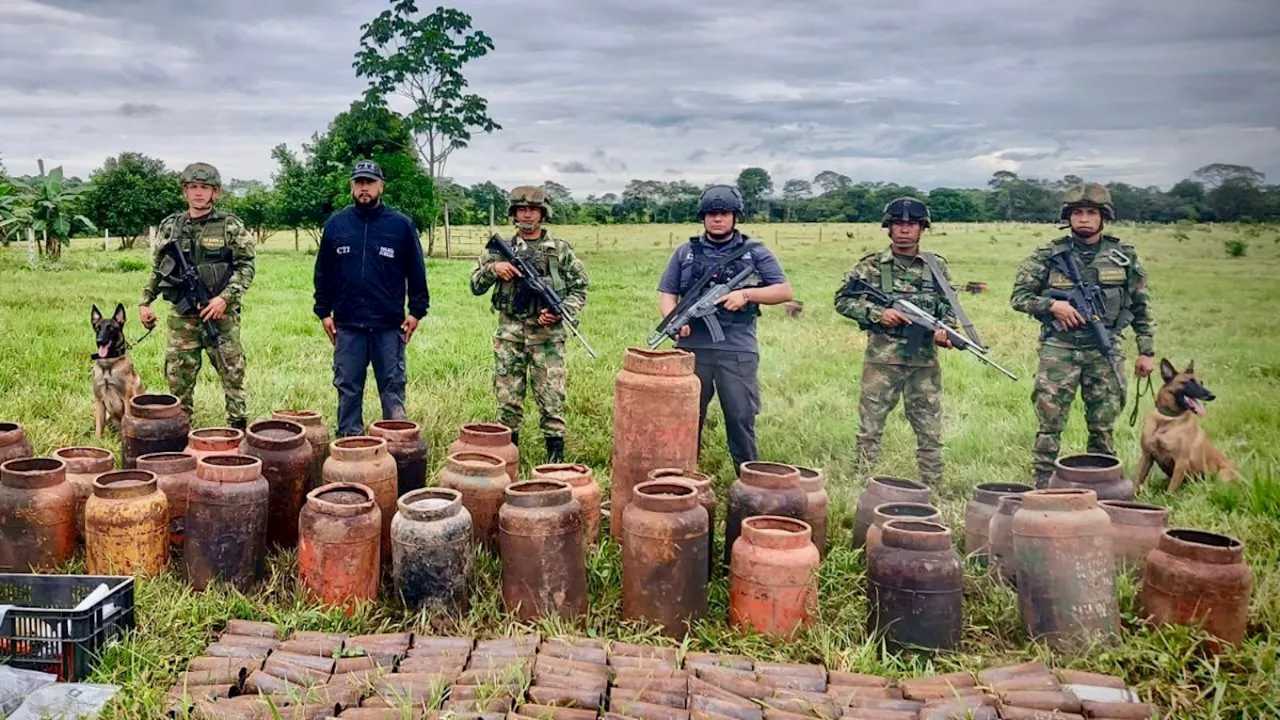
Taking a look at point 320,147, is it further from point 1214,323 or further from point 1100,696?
point 1100,696

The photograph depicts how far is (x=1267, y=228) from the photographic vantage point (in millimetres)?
9078

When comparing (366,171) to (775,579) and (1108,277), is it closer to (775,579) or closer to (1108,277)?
(775,579)

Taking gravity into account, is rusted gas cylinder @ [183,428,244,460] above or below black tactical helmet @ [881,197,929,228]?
below

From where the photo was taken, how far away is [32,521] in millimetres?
4570

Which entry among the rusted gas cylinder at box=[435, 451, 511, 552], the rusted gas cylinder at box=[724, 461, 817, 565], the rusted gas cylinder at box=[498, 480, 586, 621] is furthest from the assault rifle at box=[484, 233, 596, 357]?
the rusted gas cylinder at box=[498, 480, 586, 621]

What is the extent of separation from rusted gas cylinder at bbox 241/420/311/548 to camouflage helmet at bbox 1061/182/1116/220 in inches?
202

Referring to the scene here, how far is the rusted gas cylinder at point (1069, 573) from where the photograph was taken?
4180 mm

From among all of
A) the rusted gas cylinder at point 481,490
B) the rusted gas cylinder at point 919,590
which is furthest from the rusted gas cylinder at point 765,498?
the rusted gas cylinder at point 481,490

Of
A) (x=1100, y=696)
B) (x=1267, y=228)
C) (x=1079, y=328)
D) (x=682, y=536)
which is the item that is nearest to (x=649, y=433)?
(x=682, y=536)

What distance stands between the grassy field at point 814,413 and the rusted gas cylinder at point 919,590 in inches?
4.2

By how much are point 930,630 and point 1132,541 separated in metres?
1.40

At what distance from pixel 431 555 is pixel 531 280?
2.89 meters

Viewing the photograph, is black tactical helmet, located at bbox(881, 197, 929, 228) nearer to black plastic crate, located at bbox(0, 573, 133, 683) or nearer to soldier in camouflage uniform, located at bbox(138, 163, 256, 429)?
soldier in camouflage uniform, located at bbox(138, 163, 256, 429)

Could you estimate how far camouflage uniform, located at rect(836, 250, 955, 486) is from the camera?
21.6ft
